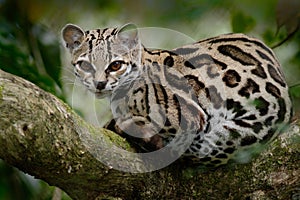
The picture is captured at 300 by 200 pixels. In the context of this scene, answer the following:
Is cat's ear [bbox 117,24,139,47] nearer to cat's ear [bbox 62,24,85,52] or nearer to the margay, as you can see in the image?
the margay

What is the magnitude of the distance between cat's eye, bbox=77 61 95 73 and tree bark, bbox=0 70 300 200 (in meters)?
0.26

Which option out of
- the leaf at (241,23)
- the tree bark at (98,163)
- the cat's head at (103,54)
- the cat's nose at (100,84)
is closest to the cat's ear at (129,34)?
the cat's head at (103,54)

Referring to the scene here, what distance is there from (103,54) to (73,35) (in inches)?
7.6

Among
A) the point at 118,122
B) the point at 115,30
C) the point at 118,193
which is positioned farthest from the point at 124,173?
the point at 115,30

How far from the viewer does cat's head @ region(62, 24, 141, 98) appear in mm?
2523

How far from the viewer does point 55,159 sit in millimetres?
2189

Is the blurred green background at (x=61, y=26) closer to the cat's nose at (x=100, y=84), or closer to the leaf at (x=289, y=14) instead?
the leaf at (x=289, y=14)

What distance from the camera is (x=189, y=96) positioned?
270 centimetres

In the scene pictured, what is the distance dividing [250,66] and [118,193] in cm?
85

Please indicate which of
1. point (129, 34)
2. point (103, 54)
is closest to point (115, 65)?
point (103, 54)

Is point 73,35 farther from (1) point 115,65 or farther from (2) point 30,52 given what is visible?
(2) point 30,52

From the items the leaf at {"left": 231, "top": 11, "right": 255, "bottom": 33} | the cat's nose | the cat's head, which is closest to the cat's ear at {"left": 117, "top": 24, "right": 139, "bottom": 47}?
the cat's head

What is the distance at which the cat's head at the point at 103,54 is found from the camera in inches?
99.3

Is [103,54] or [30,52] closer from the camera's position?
[103,54]
